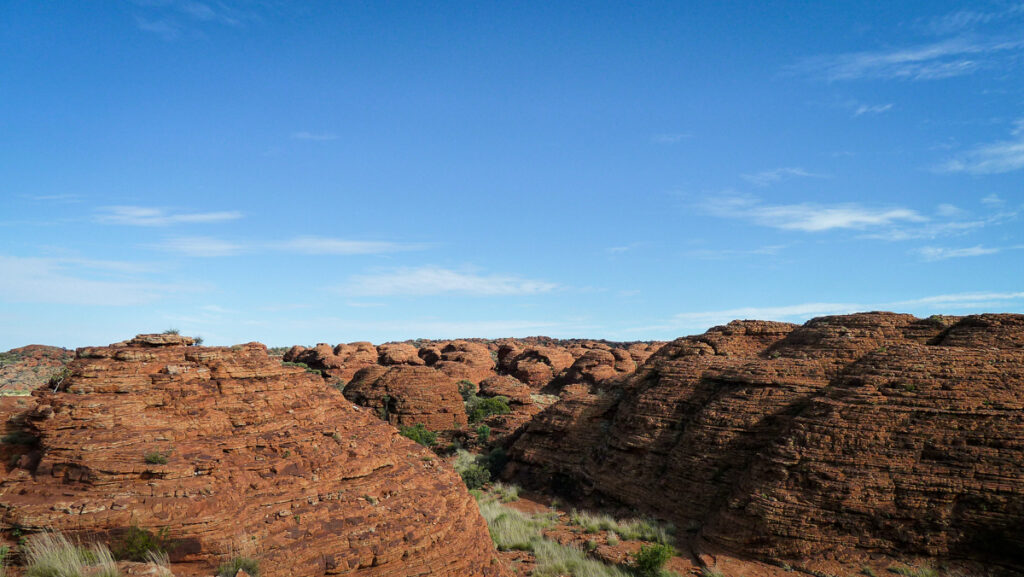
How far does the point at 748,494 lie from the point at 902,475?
401 centimetres

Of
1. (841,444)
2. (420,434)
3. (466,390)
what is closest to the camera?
(841,444)

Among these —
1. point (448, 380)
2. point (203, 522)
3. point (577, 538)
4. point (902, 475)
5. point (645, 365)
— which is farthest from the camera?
point (448, 380)

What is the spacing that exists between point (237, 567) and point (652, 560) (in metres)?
11.3

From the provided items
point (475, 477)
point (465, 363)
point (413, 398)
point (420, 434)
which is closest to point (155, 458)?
point (475, 477)

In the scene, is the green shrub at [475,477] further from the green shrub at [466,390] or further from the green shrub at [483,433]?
the green shrub at [466,390]

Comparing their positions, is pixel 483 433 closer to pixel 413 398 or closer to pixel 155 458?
pixel 413 398

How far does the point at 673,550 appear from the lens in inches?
656

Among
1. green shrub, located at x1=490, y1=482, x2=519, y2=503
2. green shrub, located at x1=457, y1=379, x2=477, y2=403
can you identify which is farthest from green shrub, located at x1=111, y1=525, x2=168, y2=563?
green shrub, located at x1=457, y1=379, x2=477, y2=403

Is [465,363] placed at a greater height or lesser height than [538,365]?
greater

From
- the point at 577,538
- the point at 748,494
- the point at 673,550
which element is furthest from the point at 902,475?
the point at 577,538

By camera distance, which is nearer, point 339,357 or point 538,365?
point 538,365

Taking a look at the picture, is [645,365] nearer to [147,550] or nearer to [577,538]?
[577,538]

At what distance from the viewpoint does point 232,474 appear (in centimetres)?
953

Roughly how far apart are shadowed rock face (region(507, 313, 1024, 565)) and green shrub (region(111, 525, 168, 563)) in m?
14.8
